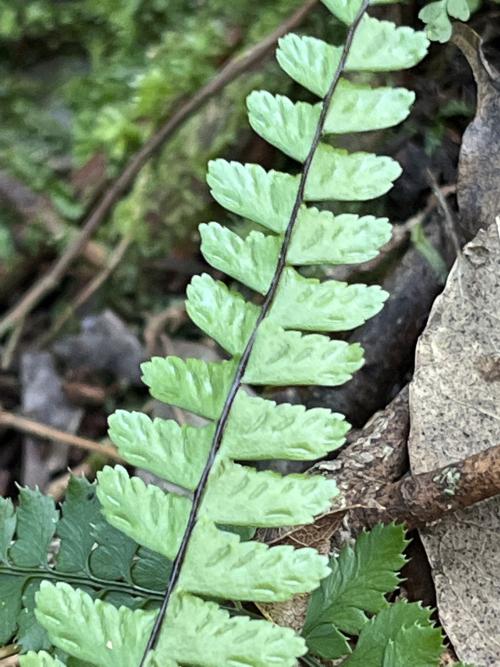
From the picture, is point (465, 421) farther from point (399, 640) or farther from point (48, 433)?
point (48, 433)

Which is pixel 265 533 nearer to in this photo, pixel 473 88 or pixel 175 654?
pixel 175 654

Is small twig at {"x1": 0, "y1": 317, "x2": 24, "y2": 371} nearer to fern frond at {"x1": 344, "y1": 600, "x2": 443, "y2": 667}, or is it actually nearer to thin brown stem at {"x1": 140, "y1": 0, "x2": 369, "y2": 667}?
thin brown stem at {"x1": 140, "y1": 0, "x2": 369, "y2": 667}

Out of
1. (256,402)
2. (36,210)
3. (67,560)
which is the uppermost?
(256,402)

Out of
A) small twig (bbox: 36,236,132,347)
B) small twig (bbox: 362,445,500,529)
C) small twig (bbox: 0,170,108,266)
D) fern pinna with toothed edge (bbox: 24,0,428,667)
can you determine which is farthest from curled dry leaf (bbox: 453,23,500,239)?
small twig (bbox: 0,170,108,266)

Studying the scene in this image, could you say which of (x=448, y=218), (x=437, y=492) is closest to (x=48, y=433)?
(x=448, y=218)

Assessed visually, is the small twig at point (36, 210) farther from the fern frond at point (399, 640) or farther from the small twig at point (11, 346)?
the fern frond at point (399, 640)
